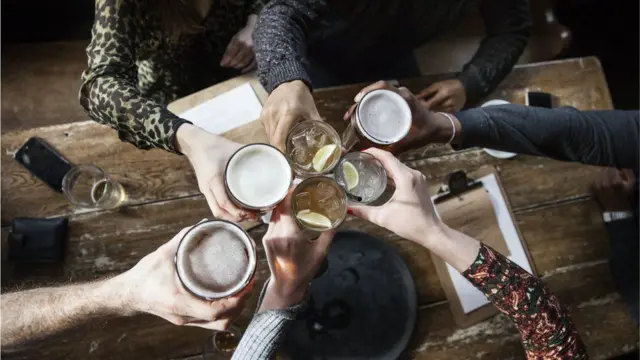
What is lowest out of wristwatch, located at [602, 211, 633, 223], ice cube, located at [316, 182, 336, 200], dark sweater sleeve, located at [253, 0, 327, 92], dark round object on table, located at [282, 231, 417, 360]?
dark round object on table, located at [282, 231, 417, 360]

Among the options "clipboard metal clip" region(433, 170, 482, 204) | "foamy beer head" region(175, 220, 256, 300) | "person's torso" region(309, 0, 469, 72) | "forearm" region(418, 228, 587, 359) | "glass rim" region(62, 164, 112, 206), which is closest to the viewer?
"foamy beer head" region(175, 220, 256, 300)

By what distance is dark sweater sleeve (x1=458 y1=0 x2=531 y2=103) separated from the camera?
6.80 ft

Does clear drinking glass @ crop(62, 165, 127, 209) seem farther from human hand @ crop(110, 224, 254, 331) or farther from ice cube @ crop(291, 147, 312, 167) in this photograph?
ice cube @ crop(291, 147, 312, 167)

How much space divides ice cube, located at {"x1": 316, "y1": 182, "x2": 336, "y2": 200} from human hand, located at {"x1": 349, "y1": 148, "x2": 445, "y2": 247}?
0.09 metres

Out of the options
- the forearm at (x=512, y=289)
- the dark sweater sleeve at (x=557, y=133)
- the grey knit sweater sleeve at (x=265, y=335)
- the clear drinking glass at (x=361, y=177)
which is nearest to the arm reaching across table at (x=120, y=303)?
the grey knit sweater sleeve at (x=265, y=335)

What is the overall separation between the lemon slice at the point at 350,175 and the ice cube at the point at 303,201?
17 cm

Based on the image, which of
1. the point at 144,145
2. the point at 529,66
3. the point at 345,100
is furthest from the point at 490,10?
the point at 144,145

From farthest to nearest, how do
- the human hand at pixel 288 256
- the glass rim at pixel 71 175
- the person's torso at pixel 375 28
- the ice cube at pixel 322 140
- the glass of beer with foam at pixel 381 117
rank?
the person's torso at pixel 375 28
the glass rim at pixel 71 175
the glass of beer with foam at pixel 381 117
the ice cube at pixel 322 140
the human hand at pixel 288 256

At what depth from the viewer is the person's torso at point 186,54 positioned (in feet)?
5.95

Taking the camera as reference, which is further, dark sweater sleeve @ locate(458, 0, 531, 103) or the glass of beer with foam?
dark sweater sleeve @ locate(458, 0, 531, 103)

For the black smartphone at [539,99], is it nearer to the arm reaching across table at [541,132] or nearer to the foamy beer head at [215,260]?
the arm reaching across table at [541,132]

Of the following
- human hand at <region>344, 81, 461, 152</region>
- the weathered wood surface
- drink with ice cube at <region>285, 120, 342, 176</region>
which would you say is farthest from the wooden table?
drink with ice cube at <region>285, 120, 342, 176</region>

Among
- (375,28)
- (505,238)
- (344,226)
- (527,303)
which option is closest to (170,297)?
(344,226)

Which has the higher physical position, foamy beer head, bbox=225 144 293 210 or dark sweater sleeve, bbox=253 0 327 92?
dark sweater sleeve, bbox=253 0 327 92
